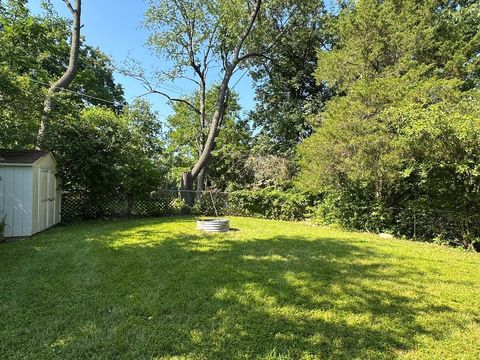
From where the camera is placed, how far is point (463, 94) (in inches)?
325

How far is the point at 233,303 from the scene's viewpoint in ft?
11.2

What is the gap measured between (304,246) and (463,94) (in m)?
6.06

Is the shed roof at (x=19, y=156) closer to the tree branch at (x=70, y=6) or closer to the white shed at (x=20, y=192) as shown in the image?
the white shed at (x=20, y=192)

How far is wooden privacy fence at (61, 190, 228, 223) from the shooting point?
33.9 ft

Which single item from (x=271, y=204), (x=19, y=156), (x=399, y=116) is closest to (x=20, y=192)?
(x=19, y=156)

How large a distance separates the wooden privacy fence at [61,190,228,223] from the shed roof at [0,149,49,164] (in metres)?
2.50

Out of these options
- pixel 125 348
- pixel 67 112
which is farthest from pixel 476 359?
pixel 67 112

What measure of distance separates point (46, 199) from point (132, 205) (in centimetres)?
328

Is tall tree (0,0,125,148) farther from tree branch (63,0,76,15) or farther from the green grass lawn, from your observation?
the green grass lawn

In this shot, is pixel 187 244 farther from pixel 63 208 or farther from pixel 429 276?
pixel 63 208

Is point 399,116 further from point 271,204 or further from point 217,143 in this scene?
point 217,143

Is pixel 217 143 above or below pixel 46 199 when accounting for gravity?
above

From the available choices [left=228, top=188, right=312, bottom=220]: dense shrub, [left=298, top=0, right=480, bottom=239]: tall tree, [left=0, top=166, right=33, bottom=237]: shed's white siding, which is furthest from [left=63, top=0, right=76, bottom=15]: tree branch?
[left=298, top=0, right=480, bottom=239]: tall tree

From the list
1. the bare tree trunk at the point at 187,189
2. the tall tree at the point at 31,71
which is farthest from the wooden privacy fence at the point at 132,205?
the tall tree at the point at 31,71
